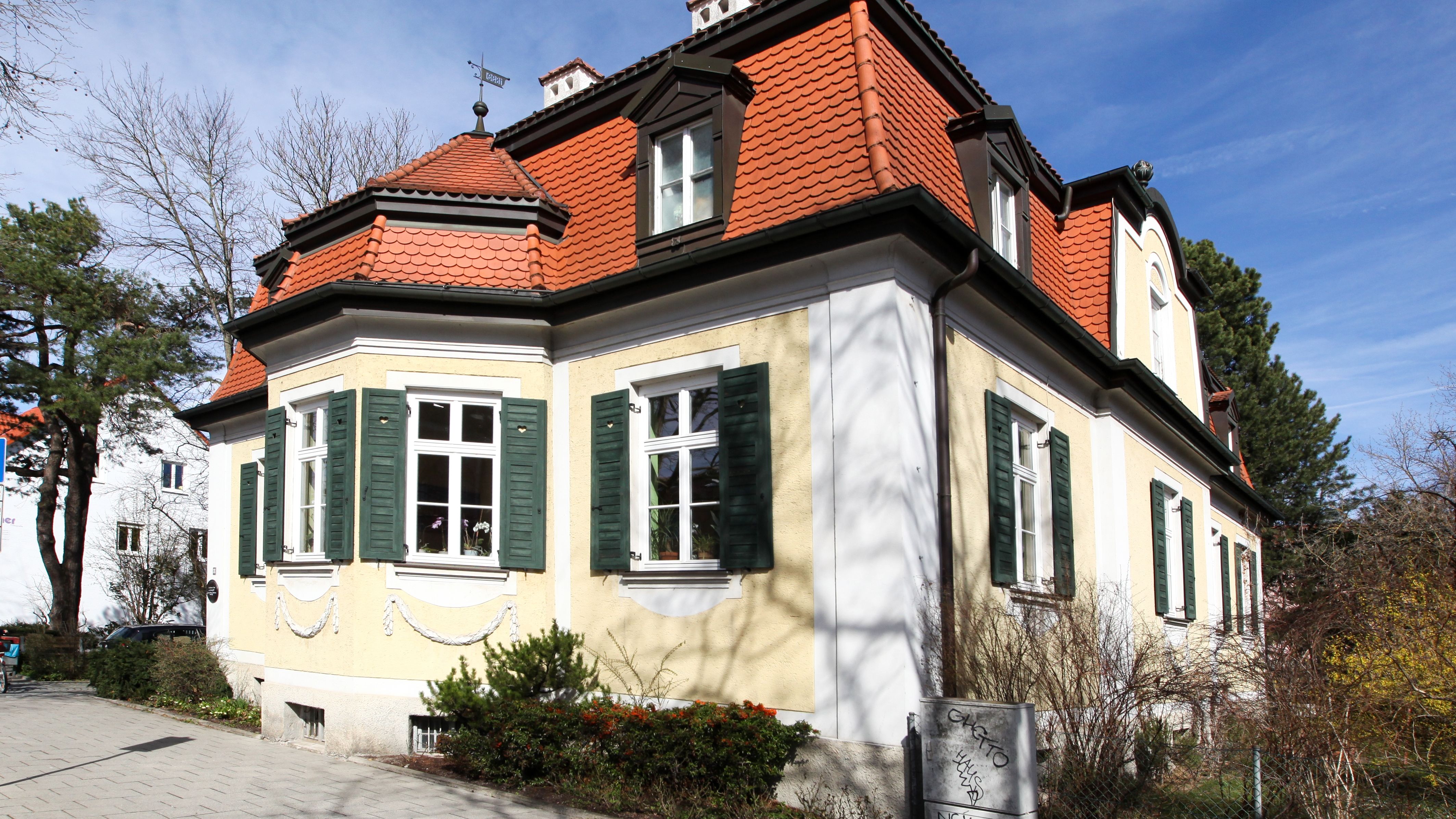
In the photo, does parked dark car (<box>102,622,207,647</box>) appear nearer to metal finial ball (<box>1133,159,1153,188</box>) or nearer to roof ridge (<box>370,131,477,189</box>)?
roof ridge (<box>370,131,477,189</box>)

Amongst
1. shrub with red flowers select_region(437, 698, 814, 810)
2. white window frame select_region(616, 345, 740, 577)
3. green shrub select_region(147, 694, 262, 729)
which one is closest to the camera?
shrub with red flowers select_region(437, 698, 814, 810)

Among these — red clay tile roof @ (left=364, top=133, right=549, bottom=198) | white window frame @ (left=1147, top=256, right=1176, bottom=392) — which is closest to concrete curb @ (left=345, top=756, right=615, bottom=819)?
red clay tile roof @ (left=364, top=133, right=549, bottom=198)

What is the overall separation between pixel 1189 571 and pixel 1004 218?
23.5ft

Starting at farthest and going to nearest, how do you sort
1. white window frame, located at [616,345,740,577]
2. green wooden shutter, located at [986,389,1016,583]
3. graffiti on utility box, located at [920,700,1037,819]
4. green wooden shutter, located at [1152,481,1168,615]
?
green wooden shutter, located at [1152,481,1168,615] → green wooden shutter, located at [986,389,1016,583] → white window frame, located at [616,345,740,577] → graffiti on utility box, located at [920,700,1037,819]

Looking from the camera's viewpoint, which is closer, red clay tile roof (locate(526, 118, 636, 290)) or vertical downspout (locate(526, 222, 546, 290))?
red clay tile roof (locate(526, 118, 636, 290))

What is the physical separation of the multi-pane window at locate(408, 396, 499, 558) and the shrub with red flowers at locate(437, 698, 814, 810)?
70.4 inches

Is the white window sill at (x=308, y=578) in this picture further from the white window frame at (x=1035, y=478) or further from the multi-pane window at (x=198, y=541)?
the multi-pane window at (x=198, y=541)

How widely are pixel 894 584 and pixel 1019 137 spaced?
5.19 meters

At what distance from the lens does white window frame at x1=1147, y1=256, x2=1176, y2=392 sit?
13727mm

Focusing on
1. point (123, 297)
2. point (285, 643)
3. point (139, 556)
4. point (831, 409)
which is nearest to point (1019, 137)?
point (831, 409)

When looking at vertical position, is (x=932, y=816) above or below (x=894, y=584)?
below

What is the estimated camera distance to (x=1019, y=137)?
33.2 ft

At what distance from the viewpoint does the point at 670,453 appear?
29.8 ft

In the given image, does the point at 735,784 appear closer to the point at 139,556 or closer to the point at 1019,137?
the point at 1019,137
